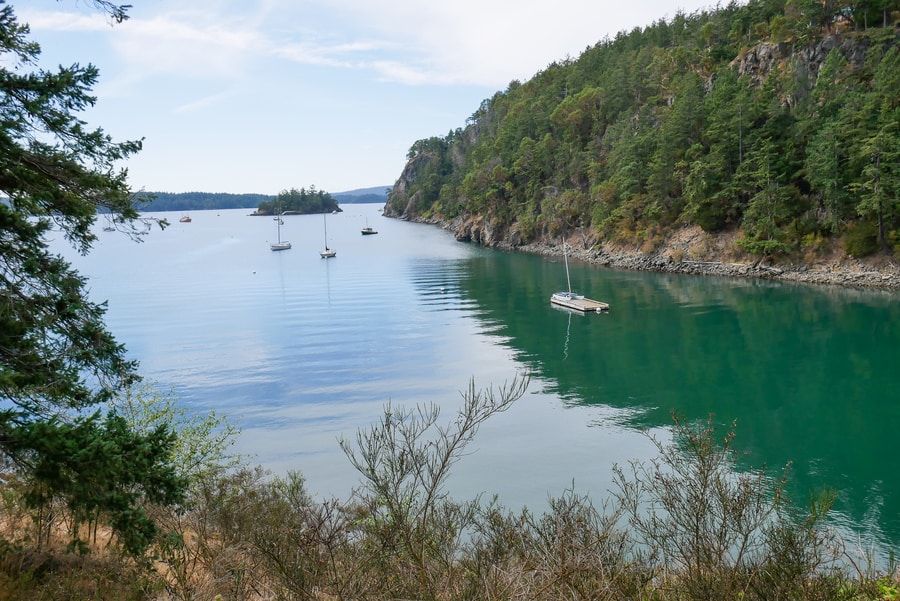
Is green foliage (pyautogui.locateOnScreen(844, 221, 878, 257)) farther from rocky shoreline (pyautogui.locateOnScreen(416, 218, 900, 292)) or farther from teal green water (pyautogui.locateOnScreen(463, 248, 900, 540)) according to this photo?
teal green water (pyautogui.locateOnScreen(463, 248, 900, 540))

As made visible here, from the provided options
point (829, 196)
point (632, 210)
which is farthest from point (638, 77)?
point (829, 196)

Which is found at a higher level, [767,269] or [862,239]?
[862,239]

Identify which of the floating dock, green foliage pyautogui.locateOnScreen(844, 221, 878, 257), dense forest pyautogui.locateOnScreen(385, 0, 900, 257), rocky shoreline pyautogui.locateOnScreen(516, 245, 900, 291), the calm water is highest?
dense forest pyautogui.locateOnScreen(385, 0, 900, 257)

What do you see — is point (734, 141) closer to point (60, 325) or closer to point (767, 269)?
point (767, 269)

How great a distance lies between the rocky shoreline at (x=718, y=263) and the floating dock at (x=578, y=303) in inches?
727

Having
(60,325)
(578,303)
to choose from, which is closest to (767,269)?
(578,303)

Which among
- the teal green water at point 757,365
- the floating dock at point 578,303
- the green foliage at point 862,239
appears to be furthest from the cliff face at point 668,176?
the floating dock at point 578,303

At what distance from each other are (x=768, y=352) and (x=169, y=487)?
37416 mm

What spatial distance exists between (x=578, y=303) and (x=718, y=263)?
2191cm

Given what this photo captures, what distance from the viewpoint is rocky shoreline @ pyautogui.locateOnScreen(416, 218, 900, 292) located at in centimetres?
5188

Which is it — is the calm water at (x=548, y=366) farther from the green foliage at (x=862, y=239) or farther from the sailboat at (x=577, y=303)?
the green foliage at (x=862, y=239)

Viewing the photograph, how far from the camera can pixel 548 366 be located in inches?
1442

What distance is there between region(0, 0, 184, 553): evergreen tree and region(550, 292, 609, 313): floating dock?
43484mm

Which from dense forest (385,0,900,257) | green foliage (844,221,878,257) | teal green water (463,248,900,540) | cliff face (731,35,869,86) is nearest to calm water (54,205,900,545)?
teal green water (463,248,900,540)
